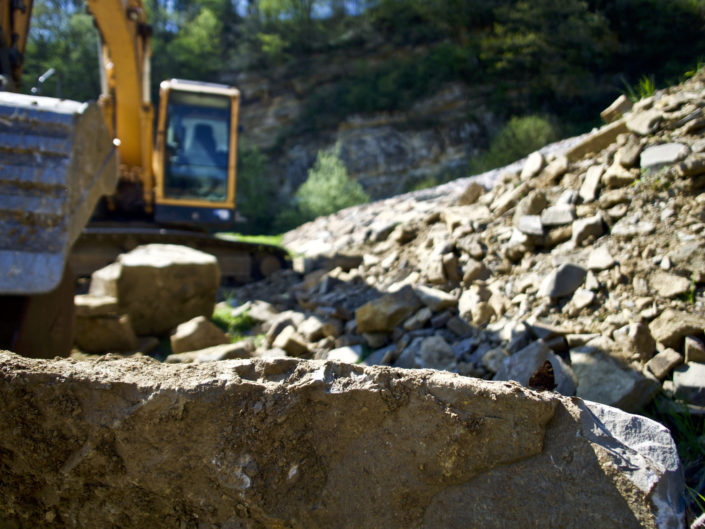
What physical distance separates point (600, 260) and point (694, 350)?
101 centimetres

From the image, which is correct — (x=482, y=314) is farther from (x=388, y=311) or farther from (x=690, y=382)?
(x=690, y=382)

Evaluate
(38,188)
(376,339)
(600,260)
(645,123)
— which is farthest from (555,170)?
(38,188)

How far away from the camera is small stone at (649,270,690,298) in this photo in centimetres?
322

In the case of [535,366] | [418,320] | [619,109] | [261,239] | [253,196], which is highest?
[619,109]

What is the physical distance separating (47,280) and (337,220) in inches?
345

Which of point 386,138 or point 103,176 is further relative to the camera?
point 386,138

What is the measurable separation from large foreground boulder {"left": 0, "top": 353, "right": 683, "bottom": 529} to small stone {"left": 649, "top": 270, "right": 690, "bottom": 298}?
2154mm

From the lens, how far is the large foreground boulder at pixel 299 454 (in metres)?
1.32

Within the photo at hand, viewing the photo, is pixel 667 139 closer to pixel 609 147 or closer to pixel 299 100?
pixel 609 147

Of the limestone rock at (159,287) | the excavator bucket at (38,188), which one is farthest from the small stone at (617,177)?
the excavator bucket at (38,188)

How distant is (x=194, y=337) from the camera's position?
4254 millimetres

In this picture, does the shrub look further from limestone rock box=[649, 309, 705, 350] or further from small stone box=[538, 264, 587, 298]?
limestone rock box=[649, 309, 705, 350]

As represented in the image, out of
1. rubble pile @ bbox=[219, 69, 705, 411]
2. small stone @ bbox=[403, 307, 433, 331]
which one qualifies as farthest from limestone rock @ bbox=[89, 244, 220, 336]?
small stone @ bbox=[403, 307, 433, 331]

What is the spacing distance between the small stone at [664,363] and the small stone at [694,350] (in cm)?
4
